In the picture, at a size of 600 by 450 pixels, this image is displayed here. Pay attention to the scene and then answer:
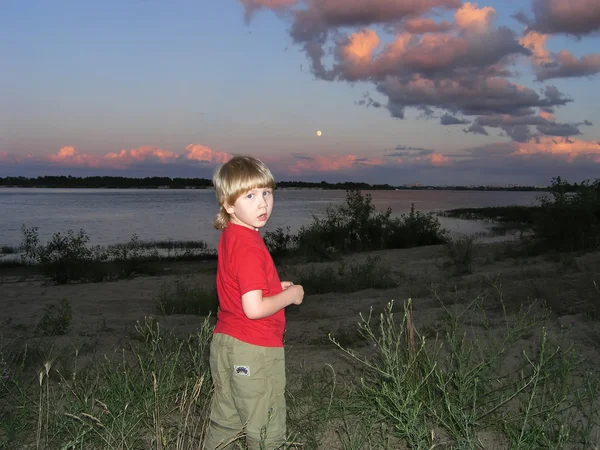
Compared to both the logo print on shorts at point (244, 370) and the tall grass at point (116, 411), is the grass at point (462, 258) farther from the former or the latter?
the logo print on shorts at point (244, 370)

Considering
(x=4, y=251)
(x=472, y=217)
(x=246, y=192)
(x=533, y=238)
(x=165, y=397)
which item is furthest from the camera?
(x=472, y=217)

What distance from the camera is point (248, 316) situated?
237 cm

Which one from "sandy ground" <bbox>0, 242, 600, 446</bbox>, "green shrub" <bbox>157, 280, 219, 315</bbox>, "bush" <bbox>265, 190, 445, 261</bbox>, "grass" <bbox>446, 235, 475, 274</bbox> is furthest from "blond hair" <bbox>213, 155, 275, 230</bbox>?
"bush" <bbox>265, 190, 445, 261</bbox>

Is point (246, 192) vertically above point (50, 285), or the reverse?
point (246, 192)

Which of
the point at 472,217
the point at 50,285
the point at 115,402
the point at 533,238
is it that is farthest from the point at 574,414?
the point at 472,217

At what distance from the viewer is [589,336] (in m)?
4.67

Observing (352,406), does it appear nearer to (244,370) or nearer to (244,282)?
(244,370)

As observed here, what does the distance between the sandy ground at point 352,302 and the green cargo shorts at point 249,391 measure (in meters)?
1.74

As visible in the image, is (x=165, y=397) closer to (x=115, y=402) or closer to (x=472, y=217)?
(x=115, y=402)

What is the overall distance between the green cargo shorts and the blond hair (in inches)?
27.2

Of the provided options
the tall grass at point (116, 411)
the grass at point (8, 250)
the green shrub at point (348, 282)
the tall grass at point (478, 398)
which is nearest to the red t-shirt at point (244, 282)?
the tall grass at point (478, 398)

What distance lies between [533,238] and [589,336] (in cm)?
995

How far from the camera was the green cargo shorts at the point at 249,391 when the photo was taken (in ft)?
8.02

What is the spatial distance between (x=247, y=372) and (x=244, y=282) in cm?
44
